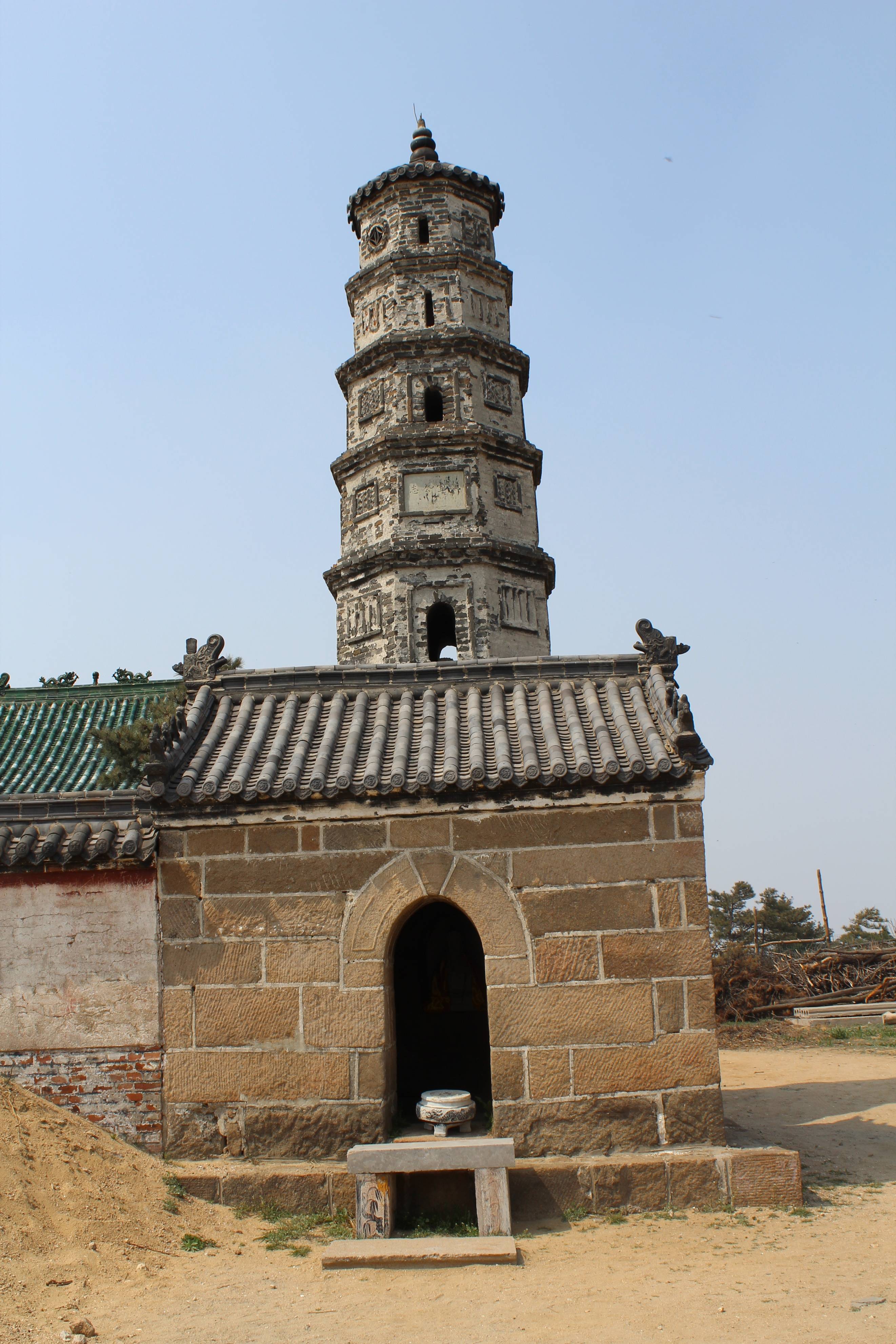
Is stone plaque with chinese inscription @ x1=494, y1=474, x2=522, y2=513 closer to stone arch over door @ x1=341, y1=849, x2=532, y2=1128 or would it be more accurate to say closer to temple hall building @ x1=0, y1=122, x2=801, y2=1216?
temple hall building @ x1=0, y1=122, x2=801, y2=1216

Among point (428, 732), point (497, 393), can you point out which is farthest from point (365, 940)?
point (497, 393)

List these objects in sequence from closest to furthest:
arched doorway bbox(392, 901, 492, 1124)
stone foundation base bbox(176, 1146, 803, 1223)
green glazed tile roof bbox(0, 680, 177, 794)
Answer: stone foundation base bbox(176, 1146, 803, 1223)
arched doorway bbox(392, 901, 492, 1124)
green glazed tile roof bbox(0, 680, 177, 794)

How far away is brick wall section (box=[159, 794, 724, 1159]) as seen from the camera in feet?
24.4

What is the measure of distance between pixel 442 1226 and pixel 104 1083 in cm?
281

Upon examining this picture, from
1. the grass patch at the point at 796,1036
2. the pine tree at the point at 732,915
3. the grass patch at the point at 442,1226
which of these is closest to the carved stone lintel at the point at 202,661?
the grass patch at the point at 442,1226

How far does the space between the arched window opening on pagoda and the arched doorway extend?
207 inches

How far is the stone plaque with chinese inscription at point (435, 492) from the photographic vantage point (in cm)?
1557

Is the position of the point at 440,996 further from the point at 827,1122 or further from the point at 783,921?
the point at 783,921

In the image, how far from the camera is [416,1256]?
627 centimetres

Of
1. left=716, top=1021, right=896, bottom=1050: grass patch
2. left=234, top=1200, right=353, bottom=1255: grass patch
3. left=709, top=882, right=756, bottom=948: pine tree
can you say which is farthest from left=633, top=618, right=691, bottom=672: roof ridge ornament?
left=709, top=882, right=756, bottom=948: pine tree

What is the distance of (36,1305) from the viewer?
5.61 m

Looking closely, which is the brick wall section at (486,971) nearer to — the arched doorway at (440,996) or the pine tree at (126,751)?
the arched doorway at (440,996)

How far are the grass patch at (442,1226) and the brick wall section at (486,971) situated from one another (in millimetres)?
638

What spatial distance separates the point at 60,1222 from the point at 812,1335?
451 cm
